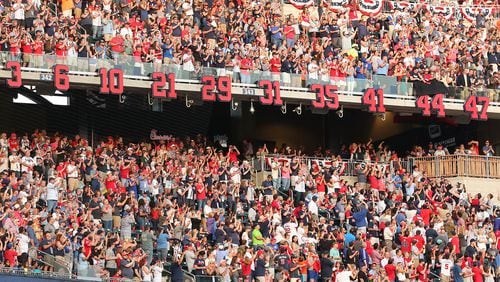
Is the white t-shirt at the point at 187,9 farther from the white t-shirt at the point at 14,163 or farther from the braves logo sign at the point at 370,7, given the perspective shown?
the white t-shirt at the point at 14,163

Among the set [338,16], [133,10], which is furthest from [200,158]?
[338,16]

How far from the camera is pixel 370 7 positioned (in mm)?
44188

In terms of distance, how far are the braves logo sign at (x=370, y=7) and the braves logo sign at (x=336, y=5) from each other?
0.43m

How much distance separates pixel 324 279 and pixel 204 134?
31.4 feet

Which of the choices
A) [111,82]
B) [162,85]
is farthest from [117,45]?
[162,85]

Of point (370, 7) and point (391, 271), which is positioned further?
point (370, 7)

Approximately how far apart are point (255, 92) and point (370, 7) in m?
6.99

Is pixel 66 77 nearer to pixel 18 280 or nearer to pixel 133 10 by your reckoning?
pixel 133 10

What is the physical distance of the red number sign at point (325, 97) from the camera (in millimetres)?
39000

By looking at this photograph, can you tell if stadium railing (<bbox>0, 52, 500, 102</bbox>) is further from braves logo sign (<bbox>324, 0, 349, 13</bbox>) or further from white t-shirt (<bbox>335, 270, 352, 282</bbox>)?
white t-shirt (<bbox>335, 270, 352, 282</bbox>)

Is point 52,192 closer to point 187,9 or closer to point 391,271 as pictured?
point 391,271

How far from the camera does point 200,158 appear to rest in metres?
37.7

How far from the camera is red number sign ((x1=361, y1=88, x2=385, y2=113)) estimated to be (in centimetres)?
3944

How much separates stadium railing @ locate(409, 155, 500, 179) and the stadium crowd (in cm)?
173
